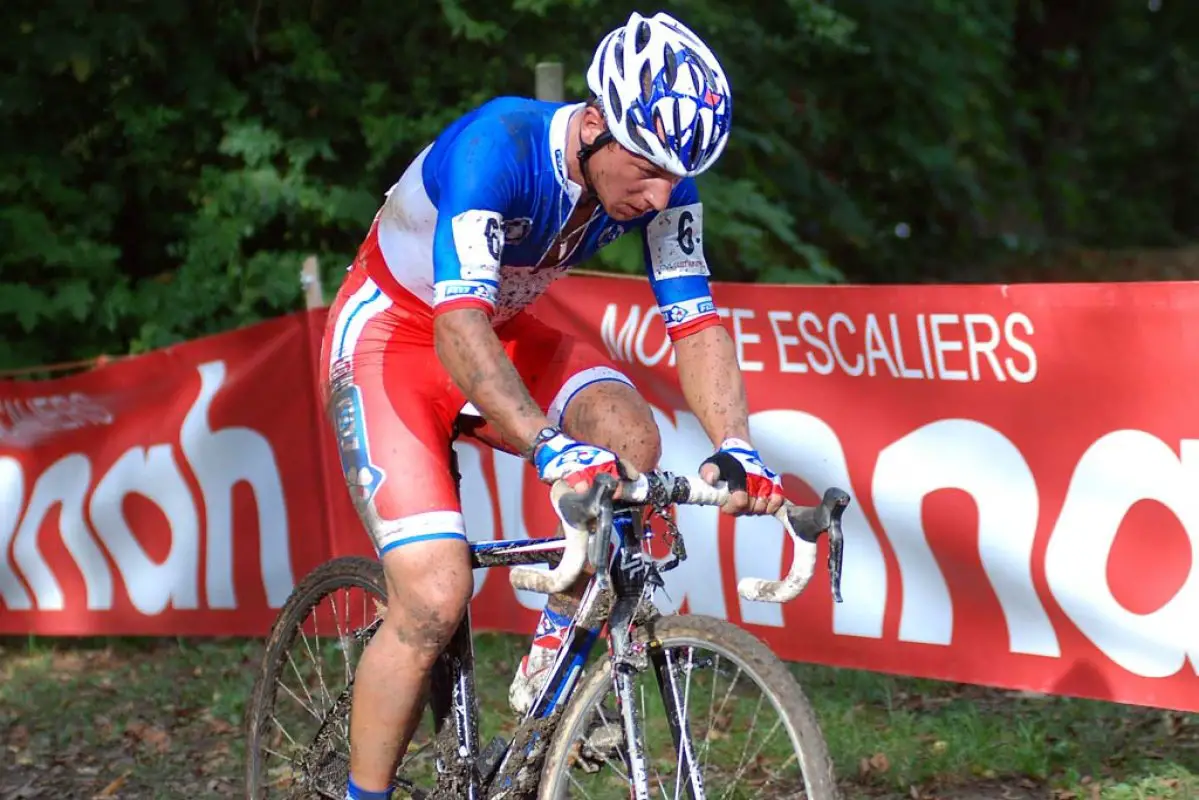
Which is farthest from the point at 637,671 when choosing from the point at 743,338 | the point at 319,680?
the point at 743,338

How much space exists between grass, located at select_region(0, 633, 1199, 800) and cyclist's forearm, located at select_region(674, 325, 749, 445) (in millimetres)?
1711

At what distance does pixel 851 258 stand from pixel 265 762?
770 cm

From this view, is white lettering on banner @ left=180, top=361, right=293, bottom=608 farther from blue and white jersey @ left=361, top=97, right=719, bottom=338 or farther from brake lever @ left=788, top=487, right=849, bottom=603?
brake lever @ left=788, top=487, right=849, bottom=603

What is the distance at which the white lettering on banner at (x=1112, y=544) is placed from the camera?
451cm

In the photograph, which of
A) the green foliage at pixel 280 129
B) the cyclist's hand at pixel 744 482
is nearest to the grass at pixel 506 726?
the cyclist's hand at pixel 744 482

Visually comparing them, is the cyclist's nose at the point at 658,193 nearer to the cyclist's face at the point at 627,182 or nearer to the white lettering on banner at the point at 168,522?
the cyclist's face at the point at 627,182

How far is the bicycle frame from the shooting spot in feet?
10.4

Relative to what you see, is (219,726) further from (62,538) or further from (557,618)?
(557,618)

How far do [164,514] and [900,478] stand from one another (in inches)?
141

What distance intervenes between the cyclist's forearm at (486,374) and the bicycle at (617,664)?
262 mm

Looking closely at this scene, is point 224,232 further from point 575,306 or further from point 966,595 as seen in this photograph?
point 966,595

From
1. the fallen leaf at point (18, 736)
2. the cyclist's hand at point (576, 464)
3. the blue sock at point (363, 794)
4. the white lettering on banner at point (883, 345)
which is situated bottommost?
the fallen leaf at point (18, 736)

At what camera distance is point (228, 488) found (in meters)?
6.93


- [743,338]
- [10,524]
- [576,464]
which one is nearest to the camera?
[576,464]
